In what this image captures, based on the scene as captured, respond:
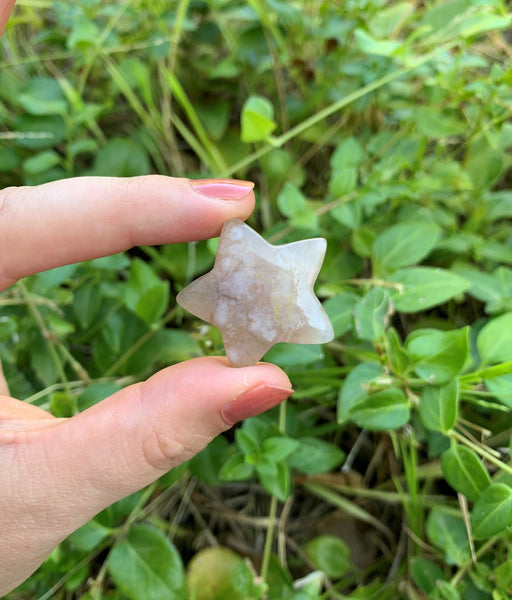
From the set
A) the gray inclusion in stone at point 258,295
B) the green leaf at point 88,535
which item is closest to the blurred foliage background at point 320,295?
the green leaf at point 88,535

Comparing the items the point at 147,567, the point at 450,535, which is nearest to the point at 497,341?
the point at 450,535

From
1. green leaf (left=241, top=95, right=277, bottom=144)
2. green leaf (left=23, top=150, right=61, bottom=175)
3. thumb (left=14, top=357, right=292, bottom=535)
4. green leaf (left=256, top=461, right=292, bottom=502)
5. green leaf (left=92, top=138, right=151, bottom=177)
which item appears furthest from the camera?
green leaf (left=92, top=138, right=151, bottom=177)

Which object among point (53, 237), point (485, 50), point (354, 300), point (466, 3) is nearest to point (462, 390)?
point (354, 300)

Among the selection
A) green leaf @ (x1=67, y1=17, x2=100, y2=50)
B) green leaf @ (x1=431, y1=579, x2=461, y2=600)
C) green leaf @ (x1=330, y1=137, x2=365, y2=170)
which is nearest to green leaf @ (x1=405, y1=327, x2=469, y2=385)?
green leaf @ (x1=431, y1=579, x2=461, y2=600)

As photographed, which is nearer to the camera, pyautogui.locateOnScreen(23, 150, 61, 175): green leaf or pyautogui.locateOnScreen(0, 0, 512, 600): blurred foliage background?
pyautogui.locateOnScreen(0, 0, 512, 600): blurred foliage background

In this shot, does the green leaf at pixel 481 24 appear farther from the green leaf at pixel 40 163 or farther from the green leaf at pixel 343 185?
the green leaf at pixel 40 163

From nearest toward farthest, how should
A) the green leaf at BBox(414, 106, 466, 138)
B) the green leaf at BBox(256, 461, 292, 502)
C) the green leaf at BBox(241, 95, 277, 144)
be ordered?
the green leaf at BBox(256, 461, 292, 502) < the green leaf at BBox(241, 95, 277, 144) < the green leaf at BBox(414, 106, 466, 138)

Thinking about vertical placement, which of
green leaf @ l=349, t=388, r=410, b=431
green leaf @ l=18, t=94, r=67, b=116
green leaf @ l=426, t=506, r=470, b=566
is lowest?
green leaf @ l=426, t=506, r=470, b=566

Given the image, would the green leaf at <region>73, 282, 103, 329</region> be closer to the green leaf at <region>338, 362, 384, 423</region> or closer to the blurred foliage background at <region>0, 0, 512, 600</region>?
the blurred foliage background at <region>0, 0, 512, 600</region>

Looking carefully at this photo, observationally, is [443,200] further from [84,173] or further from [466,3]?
[84,173]
